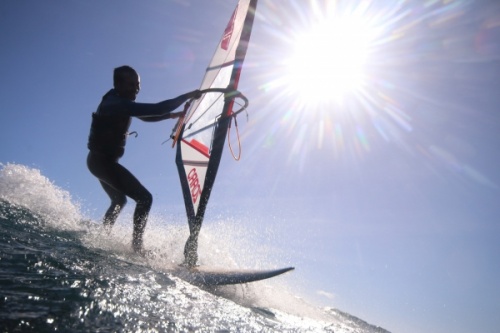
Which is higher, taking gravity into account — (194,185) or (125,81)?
(125,81)

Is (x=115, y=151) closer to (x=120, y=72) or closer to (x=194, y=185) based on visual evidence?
(x=120, y=72)

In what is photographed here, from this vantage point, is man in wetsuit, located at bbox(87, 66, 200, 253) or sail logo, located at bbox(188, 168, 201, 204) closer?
man in wetsuit, located at bbox(87, 66, 200, 253)

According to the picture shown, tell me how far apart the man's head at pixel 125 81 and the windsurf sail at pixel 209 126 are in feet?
3.14

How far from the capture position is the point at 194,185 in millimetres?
4875

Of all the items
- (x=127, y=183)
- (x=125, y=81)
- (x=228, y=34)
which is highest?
(x=228, y=34)

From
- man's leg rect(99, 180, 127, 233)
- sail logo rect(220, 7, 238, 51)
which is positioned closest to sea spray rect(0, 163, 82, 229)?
man's leg rect(99, 180, 127, 233)

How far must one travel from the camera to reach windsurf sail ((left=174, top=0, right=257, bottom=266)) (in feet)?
14.8

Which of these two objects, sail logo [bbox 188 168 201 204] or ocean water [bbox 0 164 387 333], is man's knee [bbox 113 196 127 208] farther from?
sail logo [bbox 188 168 201 204]

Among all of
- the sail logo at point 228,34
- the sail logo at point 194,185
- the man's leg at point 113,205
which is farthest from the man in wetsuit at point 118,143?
→ the sail logo at point 228,34

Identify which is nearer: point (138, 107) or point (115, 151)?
point (138, 107)

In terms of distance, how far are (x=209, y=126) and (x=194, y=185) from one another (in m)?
1.10

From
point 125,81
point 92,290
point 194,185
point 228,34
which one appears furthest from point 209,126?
point 92,290

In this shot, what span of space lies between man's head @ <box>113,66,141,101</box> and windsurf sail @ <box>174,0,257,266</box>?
96cm

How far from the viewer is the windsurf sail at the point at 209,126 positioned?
4516mm
